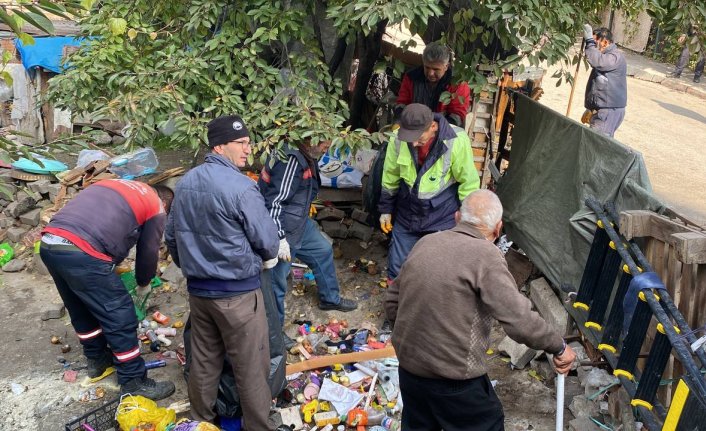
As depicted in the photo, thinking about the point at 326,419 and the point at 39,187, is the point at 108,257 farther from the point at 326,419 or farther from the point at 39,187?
the point at 39,187

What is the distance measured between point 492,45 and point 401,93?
3.30ft

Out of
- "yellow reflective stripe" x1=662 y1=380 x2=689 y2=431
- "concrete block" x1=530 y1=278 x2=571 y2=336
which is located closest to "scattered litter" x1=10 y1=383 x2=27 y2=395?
"concrete block" x1=530 y1=278 x2=571 y2=336

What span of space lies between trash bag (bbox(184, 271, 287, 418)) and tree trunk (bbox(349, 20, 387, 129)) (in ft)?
10.8

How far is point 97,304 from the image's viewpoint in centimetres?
461

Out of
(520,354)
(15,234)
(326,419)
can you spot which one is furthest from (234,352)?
(15,234)

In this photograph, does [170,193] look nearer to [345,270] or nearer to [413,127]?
[413,127]

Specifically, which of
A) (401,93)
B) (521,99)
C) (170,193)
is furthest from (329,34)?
(170,193)

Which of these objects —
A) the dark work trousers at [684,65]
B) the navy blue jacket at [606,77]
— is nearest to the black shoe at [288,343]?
the navy blue jacket at [606,77]

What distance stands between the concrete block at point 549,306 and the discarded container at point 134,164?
479 centimetres

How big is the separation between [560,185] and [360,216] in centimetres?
232

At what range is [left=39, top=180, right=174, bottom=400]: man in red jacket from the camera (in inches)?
175

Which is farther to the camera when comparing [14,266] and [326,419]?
[14,266]

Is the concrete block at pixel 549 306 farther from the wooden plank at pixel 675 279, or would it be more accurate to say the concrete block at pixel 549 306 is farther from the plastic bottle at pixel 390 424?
the plastic bottle at pixel 390 424

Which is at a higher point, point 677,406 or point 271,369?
point 677,406
